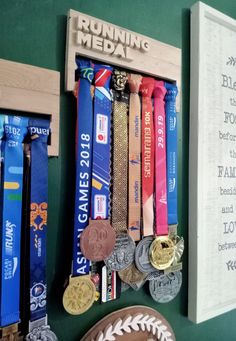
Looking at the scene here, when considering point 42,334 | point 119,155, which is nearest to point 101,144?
point 119,155

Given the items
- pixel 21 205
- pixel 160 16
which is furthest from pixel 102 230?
pixel 160 16

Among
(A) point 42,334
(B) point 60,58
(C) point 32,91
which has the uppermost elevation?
(B) point 60,58

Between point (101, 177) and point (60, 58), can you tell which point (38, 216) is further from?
point (60, 58)

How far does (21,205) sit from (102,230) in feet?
0.70

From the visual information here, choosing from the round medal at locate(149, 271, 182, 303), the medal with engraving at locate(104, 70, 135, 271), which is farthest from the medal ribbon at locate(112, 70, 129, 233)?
the round medal at locate(149, 271, 182, 303)

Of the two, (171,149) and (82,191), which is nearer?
(82,191)

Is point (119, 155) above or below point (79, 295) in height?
above

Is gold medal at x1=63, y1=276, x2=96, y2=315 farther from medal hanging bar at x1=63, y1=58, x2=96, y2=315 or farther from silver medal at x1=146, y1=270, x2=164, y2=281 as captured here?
silver medal at x1=146, y1=270, x2=164, y2=281

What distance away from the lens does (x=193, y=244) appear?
935mm

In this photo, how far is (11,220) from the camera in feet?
2.05

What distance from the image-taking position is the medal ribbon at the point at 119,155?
30.4 inches

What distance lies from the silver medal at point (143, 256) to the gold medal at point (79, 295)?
0.49 feet

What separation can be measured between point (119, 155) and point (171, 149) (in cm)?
19

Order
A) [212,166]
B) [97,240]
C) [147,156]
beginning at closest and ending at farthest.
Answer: [97,240]
[147,156]
[212,166]
